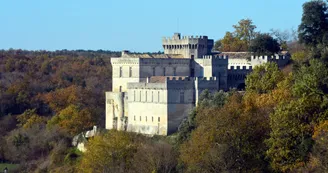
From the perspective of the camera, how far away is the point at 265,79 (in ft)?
172

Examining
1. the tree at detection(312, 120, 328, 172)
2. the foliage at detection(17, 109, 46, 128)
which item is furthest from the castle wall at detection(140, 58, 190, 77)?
the tree at detection(312, 120, 328, 172)

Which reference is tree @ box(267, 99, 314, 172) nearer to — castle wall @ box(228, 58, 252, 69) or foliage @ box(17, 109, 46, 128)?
castle wall @ box(228, 58, 252, 69)

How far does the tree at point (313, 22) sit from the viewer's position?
5619 cm

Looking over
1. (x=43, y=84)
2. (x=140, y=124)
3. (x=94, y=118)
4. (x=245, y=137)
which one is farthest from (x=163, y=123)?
(x=43, y=84)

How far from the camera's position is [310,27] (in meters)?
56.4

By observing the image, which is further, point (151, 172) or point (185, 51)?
point (185, 51)

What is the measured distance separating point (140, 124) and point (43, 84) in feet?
140

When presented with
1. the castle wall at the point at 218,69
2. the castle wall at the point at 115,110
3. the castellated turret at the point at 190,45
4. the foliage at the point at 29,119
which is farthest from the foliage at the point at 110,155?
the foliage at the point at 29,119

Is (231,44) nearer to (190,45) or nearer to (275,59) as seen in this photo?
(190,45)

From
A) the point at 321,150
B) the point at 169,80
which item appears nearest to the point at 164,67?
the point at 169,80

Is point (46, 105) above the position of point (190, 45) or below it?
below

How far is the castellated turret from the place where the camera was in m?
61.8

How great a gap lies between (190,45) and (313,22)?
30.5ft

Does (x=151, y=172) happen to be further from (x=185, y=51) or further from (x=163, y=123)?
(x=185, y=51)
